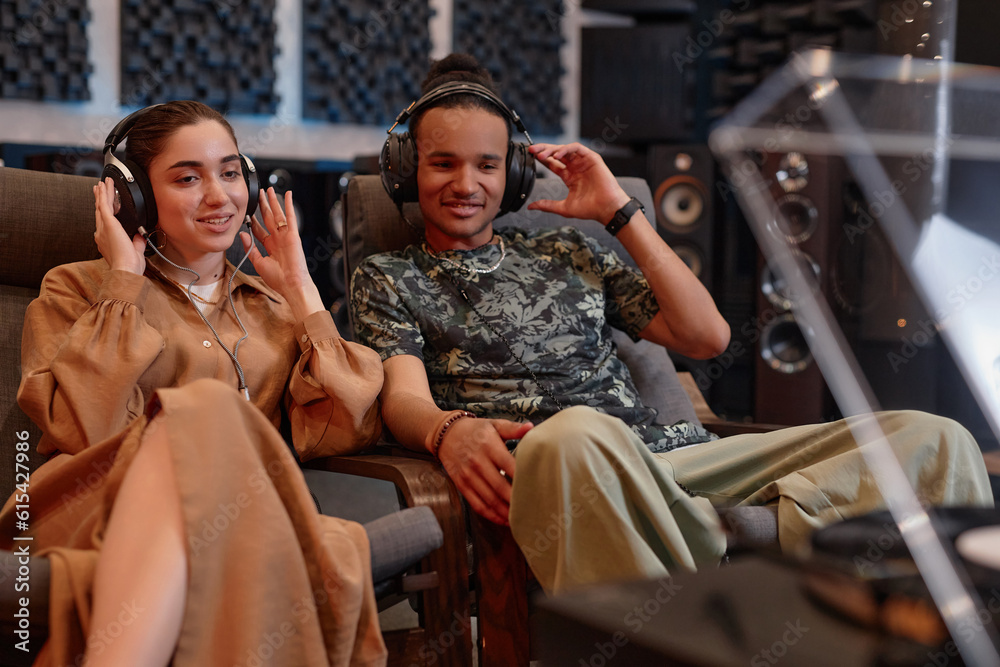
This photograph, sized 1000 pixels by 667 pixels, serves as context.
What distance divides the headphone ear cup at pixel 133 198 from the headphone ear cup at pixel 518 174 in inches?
25.4

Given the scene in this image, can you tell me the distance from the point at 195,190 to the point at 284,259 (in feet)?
0.62

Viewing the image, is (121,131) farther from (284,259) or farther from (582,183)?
(582,183)

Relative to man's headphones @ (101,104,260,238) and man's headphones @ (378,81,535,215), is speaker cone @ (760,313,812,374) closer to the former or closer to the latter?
man's headphones @ (378,81,535,215)

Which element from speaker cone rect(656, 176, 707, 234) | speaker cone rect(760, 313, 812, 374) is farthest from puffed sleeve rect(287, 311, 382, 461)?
speaker cone rect(656, 176, 707, 234)

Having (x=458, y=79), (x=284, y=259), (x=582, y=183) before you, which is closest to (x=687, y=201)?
(x=582, y=183)

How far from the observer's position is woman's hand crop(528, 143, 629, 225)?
1.64 metres

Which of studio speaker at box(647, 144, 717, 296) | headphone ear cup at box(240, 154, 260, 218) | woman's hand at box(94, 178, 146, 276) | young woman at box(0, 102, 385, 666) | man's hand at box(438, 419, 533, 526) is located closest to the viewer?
young woman at box(0, 102, 385, 666)

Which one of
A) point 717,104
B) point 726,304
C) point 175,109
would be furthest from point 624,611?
point 717,104

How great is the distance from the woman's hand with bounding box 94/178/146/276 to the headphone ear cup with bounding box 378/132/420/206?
47cm

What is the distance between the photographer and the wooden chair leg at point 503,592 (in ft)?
3.86

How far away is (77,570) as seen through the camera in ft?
2.96

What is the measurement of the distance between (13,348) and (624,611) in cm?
125

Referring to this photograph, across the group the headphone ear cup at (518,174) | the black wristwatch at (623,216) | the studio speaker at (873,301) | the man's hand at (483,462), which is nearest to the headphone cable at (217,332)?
the man's hand at (483,462)

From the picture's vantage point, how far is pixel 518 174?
1.67 m
